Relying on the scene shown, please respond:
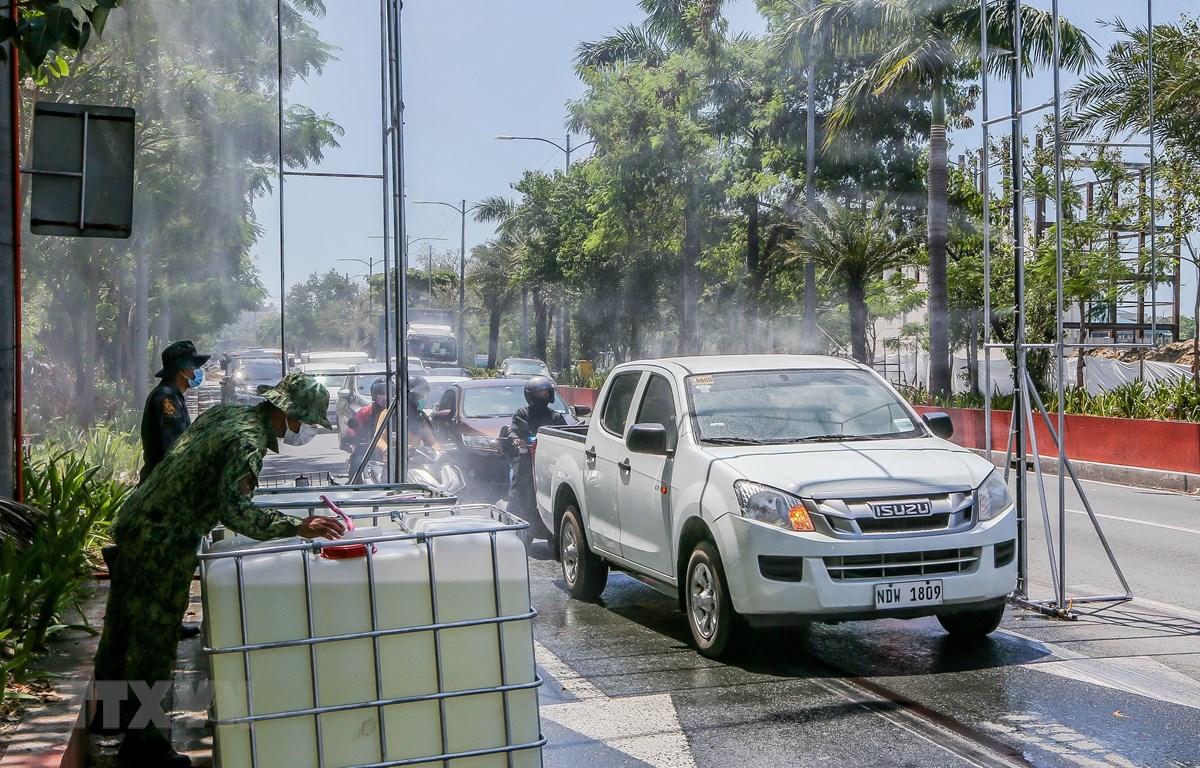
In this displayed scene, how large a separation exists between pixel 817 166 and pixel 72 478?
1298 inches

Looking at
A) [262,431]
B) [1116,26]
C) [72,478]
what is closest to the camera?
[262,431]

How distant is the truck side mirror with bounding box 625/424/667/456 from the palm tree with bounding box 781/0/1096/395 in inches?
721

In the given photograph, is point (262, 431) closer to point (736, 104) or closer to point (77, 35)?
point (77, 35)

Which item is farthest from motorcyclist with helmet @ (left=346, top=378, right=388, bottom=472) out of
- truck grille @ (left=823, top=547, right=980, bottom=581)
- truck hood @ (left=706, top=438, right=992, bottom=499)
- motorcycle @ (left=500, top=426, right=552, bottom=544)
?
truck grille @ (left=823, top=547, right=980, bottom=581)

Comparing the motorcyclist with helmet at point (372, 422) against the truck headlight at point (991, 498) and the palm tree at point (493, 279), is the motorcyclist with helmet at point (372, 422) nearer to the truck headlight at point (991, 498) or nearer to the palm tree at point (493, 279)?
the truck headlight at point (991, 498)

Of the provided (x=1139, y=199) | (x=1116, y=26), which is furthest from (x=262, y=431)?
(x=1139, y=199)

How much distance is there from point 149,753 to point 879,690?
3429 millimetres

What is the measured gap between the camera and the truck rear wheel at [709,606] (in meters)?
6.77

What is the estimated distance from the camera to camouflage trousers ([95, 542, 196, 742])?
193 inches

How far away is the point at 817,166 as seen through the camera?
39.8 metres

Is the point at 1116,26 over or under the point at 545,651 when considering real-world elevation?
over

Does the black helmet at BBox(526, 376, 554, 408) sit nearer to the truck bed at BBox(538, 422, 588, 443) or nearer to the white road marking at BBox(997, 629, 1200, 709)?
the truck bed at BBox(538, 422, 588, 443)

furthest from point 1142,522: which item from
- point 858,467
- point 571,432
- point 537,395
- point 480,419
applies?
point 858,467

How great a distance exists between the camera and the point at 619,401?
8.97 m
